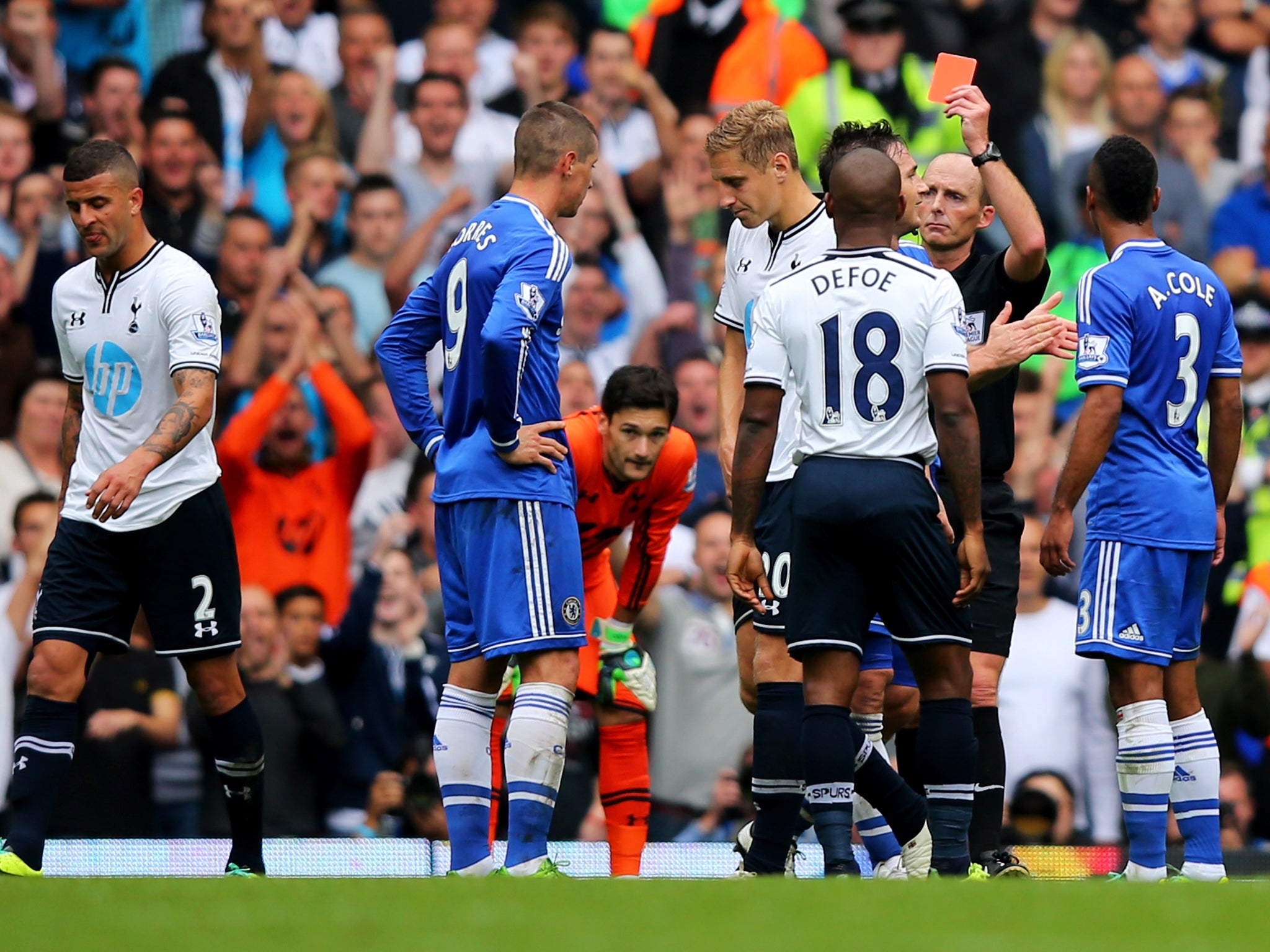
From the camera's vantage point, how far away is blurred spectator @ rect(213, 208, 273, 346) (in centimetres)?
1066

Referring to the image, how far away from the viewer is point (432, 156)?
11172 millimetres

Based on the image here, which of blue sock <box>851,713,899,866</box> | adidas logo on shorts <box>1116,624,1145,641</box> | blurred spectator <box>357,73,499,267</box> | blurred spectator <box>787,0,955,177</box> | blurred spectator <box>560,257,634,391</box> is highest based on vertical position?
blurred spectator <box>787,0,955,177</box>

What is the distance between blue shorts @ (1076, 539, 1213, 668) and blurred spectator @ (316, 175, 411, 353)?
18.7ft

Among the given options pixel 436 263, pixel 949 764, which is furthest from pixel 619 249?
pixel 949 764

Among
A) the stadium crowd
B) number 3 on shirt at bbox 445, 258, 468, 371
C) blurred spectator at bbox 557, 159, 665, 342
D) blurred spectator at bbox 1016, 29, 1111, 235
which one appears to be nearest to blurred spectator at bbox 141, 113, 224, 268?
the stadium crowd

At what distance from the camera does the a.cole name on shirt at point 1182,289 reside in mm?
6195

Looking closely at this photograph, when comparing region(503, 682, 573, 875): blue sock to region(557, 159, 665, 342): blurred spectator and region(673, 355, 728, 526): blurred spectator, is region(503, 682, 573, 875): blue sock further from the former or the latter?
region(557, 159, 665, 342): blurred spectator

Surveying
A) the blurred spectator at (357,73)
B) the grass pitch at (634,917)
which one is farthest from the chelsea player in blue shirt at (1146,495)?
the blurred spectator at (357,73)

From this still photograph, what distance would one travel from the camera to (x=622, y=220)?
11234 millimetres

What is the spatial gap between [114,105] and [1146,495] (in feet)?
23.5

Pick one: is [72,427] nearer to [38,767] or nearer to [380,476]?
[38,767]

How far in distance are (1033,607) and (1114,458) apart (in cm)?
405

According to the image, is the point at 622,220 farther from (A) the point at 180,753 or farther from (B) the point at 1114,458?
(B) the point at 1114,458

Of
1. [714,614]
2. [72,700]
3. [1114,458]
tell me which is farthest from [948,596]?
[714,614]
